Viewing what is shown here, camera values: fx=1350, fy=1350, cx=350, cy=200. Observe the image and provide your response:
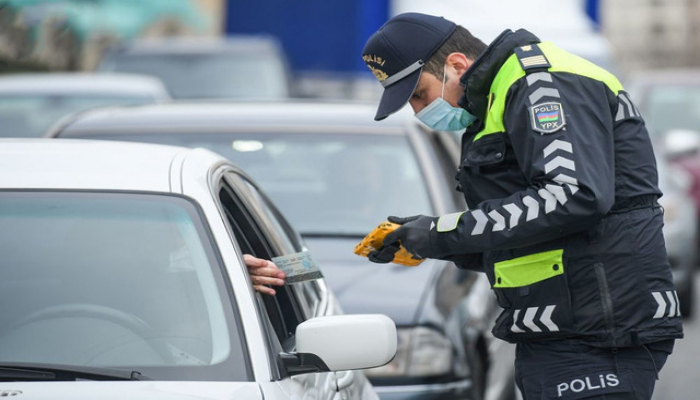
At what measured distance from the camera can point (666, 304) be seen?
134 inches

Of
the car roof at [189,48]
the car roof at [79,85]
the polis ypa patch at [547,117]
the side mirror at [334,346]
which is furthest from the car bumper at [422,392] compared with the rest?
the car roof at [189,48]

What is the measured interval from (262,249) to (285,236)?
0.50m

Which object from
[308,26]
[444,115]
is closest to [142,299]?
[444,115]

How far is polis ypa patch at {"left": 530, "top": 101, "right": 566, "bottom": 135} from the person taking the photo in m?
3.25

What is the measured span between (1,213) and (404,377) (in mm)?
2051

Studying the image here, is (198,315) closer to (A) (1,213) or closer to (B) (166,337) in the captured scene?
(B) (166,337)

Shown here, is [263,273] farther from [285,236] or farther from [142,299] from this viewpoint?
[285,236]

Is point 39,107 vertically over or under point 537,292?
under

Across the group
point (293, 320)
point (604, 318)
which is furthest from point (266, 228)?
point (604, 318)

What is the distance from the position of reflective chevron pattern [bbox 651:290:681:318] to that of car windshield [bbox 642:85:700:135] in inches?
433

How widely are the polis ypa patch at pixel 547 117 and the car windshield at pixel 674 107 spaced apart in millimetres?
11181

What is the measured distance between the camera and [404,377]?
499 cm

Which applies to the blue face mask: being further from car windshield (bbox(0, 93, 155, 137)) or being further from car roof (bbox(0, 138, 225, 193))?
car windshield (bbox(0, 93, 155, 137))

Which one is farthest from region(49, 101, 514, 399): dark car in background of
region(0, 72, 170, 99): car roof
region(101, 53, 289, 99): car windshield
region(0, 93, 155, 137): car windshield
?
region(101, 53, 289, 99): car windshield
